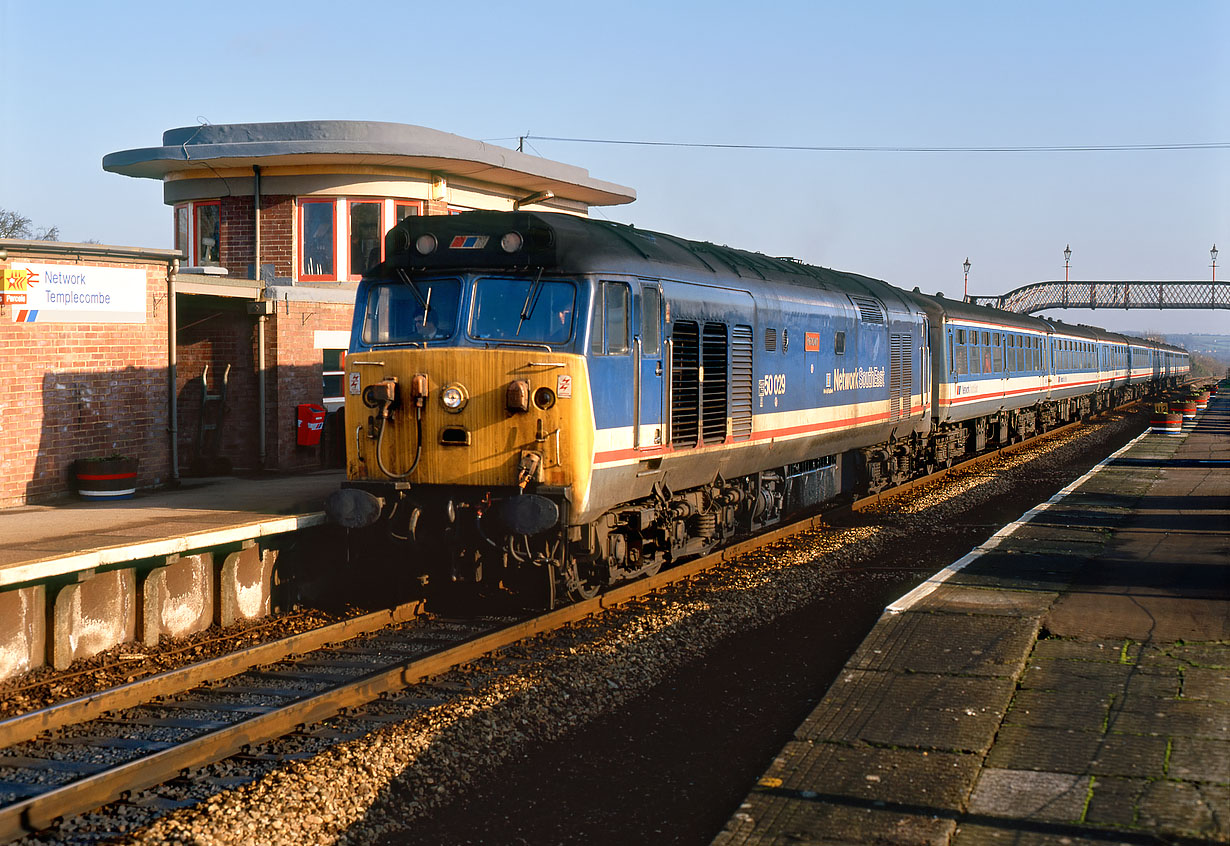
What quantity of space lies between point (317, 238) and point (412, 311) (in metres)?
8.58

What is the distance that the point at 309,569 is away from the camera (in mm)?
11844

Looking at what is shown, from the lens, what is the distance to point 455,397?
10125 millimetres

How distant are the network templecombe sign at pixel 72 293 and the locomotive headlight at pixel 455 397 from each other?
595cm

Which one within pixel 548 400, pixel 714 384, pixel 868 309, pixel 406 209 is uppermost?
pixel 406 209

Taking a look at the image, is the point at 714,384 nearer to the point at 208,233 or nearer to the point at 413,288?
the point at 413,288

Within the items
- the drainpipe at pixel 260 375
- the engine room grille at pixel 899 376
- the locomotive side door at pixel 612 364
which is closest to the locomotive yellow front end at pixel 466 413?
the locomotive side door at pixel 612 364

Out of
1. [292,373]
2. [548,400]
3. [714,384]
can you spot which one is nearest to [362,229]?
[292,373]

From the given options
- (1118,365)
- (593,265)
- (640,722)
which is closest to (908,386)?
(593,265)

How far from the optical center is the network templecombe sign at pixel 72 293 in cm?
1287

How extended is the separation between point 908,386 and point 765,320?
747cm

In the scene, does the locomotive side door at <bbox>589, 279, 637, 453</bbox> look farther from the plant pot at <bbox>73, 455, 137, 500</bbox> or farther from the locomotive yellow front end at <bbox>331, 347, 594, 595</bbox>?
the plant pot at <bbox>73, 455, 137, 500</bbox>

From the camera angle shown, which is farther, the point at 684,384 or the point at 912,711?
the point at 684,384

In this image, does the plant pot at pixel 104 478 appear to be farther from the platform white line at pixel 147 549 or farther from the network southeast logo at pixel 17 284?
the platform white line at pixel 147 549

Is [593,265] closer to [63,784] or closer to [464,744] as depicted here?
[464,744]
